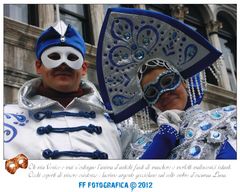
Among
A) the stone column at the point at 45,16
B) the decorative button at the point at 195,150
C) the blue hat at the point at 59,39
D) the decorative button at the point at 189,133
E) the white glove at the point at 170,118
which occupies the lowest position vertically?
the decorative button at the point at 195,150

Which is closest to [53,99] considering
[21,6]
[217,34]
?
[21,6]

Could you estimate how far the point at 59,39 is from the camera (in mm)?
2475

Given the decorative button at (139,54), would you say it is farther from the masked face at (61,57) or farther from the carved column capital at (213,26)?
the carved column capital at (213,26)

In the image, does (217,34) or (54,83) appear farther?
(217,34)

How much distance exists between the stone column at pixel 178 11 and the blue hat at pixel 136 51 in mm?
5293

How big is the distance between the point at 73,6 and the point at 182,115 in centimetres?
472

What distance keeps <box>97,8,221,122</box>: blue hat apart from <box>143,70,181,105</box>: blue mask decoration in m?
0.12

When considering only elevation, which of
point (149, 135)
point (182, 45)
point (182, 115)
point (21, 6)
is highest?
point (21, 6)

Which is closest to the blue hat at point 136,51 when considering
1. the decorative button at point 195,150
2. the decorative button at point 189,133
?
the decorative button at point 189,133

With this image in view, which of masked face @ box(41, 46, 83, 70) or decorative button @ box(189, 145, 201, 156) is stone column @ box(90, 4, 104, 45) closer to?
masked face @ box(41, 46, 83, 70)

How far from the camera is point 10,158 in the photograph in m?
2.18

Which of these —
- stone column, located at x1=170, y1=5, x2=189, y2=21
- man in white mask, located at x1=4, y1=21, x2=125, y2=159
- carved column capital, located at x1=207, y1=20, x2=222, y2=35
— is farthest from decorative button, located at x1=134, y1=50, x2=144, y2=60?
carved column capital, located at x1=207, y1=20, x2=222, y2=35

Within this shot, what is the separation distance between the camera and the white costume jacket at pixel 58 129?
223cm
